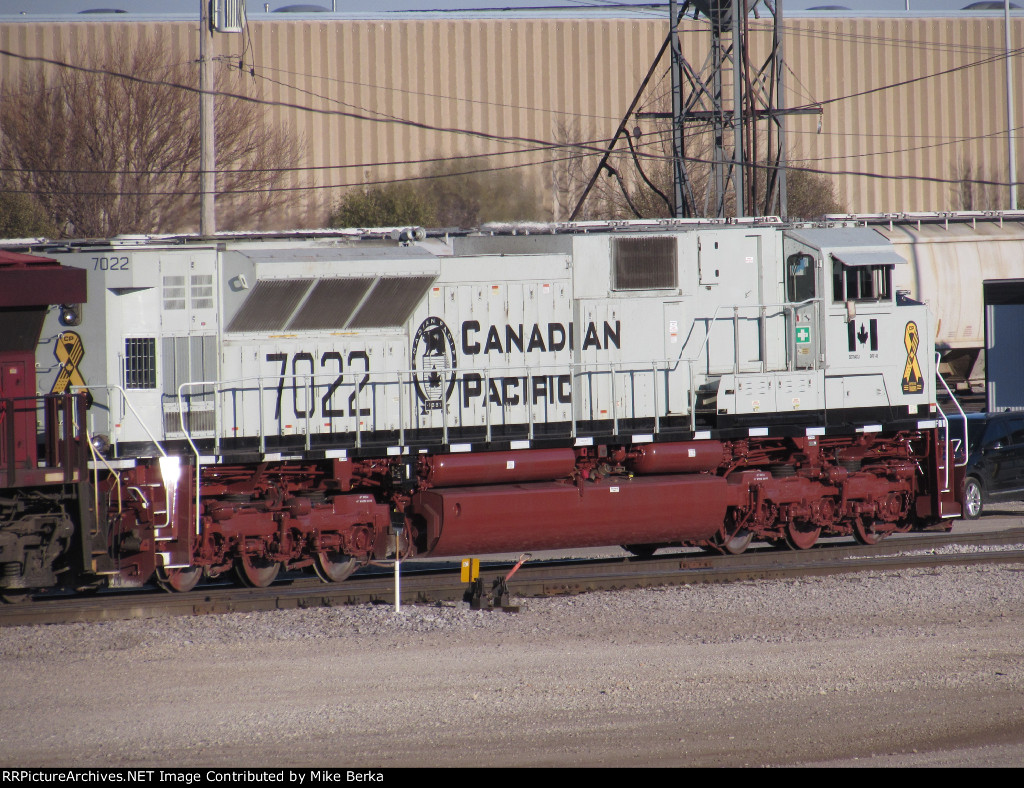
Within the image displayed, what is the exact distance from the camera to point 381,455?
12.6 metres

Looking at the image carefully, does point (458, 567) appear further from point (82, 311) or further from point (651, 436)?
point (82, 311)

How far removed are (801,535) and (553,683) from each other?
7.01 metres

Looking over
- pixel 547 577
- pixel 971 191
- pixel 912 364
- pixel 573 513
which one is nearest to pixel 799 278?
pixel 912 364

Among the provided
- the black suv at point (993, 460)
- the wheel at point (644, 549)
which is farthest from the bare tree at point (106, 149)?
the black suv at point (993, 460)

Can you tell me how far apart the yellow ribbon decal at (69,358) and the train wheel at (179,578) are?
2.20m

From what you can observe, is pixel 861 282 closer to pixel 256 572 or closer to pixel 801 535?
pixel 801 535

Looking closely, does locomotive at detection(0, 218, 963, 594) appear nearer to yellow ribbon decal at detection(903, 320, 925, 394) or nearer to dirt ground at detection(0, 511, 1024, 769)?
yellow ribbon decal at detection(903, 320, 925, 394)

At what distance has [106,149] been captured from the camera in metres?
32.3

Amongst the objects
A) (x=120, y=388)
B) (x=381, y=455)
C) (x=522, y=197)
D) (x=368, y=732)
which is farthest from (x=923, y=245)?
A: (x=368, y=732)

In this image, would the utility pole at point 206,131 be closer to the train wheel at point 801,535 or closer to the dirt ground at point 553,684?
the dirt ground at point 553,684

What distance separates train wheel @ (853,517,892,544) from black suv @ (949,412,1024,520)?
4.38 metres

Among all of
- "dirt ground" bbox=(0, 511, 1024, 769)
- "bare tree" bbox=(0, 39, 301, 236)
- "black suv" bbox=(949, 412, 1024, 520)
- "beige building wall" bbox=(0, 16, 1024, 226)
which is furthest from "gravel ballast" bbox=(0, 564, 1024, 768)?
"beige building wall" bbox=(0, 16, 1024, 226)

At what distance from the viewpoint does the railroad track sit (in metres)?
11.3

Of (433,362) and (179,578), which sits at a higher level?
(433,362)
